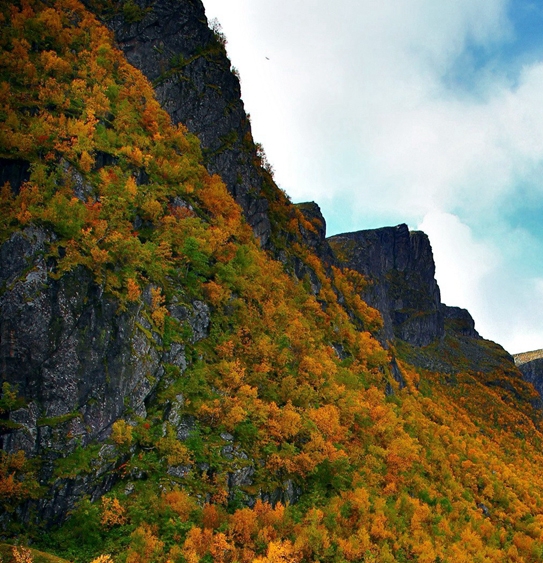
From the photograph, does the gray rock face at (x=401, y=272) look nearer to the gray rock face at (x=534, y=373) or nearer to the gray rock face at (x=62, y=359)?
the gray rock face at (x=534, y=373)

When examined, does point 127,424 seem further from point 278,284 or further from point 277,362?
point 278,284

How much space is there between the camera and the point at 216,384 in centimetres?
3064

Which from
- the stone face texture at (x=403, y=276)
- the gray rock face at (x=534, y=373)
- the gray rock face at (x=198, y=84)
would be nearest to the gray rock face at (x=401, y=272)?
the stone face texture at (x=403, y=276)

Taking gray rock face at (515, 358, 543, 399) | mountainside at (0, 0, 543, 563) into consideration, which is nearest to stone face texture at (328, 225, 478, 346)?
gray rock face at (515, 358, 543, 399)

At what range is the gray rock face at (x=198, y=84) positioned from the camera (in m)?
53.2

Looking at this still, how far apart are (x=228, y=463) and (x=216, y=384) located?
5.58m

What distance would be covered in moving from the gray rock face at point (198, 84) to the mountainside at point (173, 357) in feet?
0.93

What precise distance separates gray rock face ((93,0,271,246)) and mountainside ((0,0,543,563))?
11.2 inches

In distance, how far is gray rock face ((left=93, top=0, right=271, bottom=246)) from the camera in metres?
53.2

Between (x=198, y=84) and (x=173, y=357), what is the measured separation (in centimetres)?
4085

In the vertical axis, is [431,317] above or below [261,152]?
below

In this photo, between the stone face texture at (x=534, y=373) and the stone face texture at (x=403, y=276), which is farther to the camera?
the stone face texture at (x=534, y=373)

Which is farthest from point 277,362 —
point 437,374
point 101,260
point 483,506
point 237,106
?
point 437,374

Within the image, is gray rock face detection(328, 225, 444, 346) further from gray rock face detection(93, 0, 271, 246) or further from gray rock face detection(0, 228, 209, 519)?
gray rock face detection(0, 228, 209, 519)
